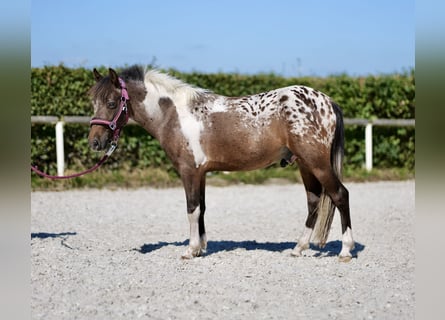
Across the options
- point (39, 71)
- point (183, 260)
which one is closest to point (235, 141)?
point (183, 260)

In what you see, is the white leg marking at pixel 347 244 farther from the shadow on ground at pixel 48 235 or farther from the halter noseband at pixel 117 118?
the shadow on ground at pixel 48 235

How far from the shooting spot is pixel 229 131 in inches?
229

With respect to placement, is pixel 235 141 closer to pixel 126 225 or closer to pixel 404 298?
pixel 404 298

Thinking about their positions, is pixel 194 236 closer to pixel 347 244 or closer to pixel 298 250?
pixel 298 250

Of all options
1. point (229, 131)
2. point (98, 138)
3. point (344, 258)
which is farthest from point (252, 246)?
point (98, 138)

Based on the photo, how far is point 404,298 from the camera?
433 centimetres

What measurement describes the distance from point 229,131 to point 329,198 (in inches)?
52.6

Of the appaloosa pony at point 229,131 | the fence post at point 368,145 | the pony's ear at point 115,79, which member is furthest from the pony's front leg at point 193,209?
the fence post at point 368,145

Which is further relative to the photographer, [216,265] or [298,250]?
[298,250]

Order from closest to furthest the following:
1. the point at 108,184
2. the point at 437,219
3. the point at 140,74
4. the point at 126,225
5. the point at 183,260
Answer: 1. the point at 437,219
2. the point at 183,260
3. the point at 140,74
4. the point at 126,225
5. the point at 108,184

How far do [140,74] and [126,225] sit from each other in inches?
114

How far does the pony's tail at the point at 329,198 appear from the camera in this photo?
228 inches

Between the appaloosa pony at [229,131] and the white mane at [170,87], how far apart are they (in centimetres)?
1

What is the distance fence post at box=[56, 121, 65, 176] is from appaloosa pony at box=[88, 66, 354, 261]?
621 centimetres
